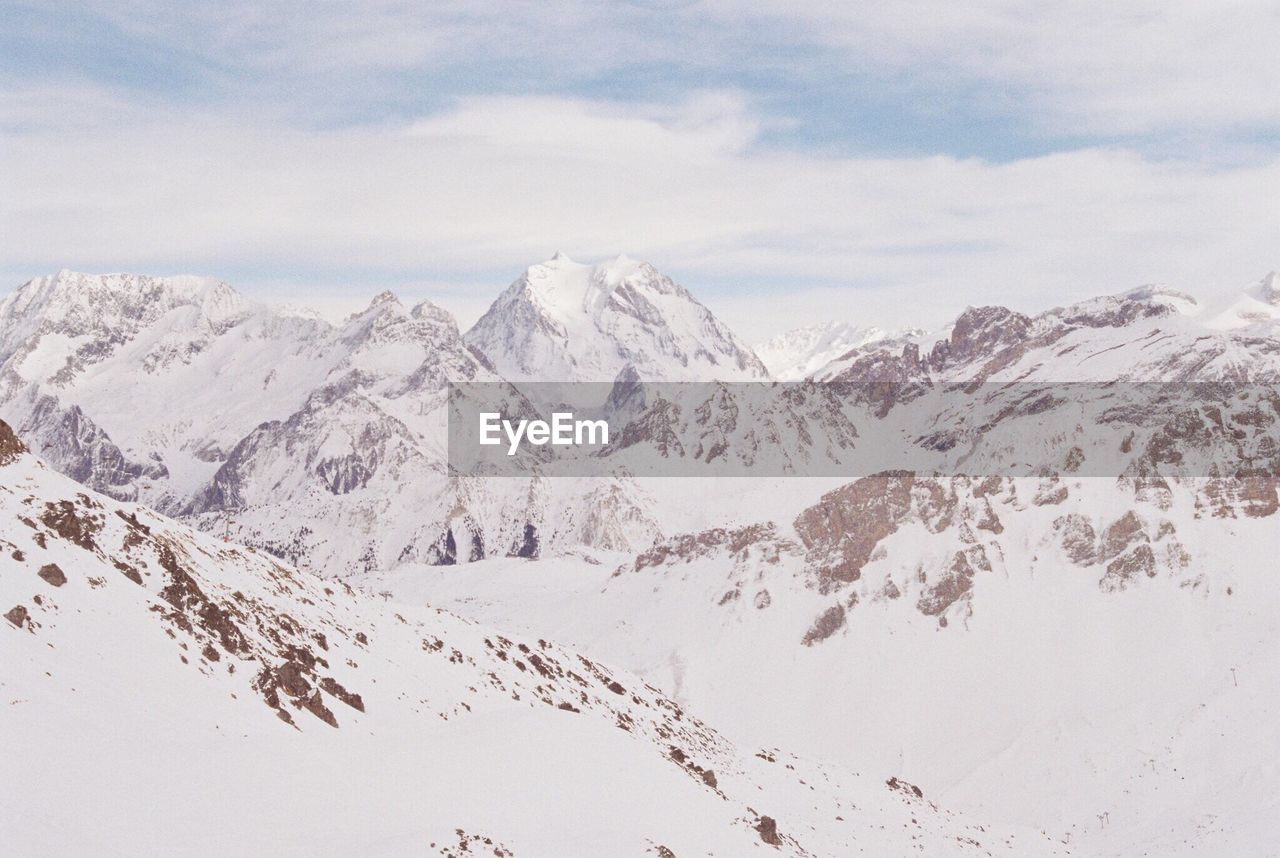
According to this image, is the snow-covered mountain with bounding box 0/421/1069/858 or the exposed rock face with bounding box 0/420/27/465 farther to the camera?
the exposed rock face with bounding box 0/420/27/465

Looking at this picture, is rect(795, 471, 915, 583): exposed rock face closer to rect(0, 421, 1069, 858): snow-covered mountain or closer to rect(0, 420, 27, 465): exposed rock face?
rect(0, 421, 1069, 858): snow-covered mountain

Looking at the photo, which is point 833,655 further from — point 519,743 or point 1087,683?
point 519,743

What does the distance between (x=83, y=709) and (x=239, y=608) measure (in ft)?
59.4

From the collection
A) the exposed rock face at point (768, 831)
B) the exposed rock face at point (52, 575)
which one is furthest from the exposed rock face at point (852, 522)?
the exposed rock face at point (52, 575)

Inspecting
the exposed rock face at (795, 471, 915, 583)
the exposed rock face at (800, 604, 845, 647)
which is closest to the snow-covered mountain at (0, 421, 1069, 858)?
the exposed rock face at (800, 604, 845, 647)

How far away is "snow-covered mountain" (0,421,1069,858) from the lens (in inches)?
1328

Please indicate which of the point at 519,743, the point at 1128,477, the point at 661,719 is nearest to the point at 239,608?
the point at 519,743

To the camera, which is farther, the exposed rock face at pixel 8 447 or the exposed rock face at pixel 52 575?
the exposed rock face at pixel 8 447

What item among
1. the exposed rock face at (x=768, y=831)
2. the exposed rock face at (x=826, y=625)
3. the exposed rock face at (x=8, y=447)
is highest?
the exposed rock face at (x=8, y=447)

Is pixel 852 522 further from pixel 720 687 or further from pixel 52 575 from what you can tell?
pixel 52 575

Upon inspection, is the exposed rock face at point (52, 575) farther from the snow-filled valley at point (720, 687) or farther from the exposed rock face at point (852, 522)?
the exposed rock face at point (852, 522)

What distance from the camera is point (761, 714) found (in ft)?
516

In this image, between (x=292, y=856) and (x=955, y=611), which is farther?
(x=955, y=611)

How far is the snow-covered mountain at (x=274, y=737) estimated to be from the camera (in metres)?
33.7
